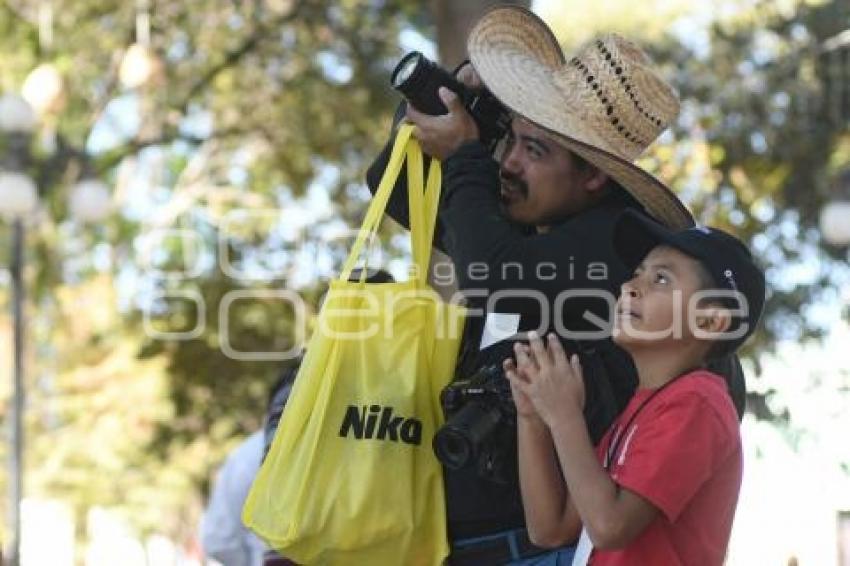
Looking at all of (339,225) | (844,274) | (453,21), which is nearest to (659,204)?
(453,21)

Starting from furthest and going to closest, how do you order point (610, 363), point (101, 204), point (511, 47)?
point (101, 204) → point (511, 47) → point (610, 363)

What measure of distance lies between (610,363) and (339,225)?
417 inches

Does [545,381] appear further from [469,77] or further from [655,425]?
[469,77]

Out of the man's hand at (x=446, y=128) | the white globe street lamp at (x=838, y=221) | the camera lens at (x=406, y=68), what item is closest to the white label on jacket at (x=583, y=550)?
the man's hand at (x=446, y=128)

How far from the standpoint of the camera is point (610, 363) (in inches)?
115

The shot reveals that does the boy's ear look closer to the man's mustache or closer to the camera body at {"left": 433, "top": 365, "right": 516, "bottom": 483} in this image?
the camera body at {"left": 433, "top": 365, "right": 516, "bottom": 483}

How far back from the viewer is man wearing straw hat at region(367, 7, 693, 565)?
2.86 metres

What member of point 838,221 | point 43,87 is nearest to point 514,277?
point 838,221

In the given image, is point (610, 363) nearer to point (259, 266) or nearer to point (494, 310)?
point (494, 310)

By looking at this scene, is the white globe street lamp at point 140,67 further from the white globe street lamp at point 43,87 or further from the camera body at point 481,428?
the camera body at point 481,428

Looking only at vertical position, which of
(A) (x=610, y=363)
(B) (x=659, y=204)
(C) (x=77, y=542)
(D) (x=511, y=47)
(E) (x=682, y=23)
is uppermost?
(E) (x=682, y=23)

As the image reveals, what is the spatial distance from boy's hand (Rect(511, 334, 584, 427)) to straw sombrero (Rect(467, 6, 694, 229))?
44 centimetres

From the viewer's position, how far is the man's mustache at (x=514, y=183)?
3014 millimetres

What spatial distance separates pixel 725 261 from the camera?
8.71ft
